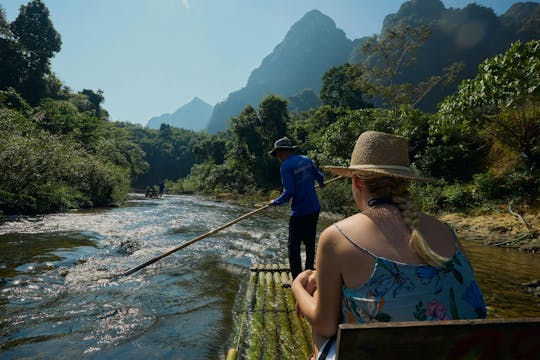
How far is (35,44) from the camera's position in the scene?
129ft

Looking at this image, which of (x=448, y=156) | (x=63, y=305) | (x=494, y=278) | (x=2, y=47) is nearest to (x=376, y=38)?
(x=448, y=156)

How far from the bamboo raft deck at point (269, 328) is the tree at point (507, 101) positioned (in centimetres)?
968

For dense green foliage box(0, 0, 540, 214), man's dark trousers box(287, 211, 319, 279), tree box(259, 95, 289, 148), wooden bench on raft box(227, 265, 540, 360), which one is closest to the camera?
wooden bench on raft box(227, 265, 540, 360)

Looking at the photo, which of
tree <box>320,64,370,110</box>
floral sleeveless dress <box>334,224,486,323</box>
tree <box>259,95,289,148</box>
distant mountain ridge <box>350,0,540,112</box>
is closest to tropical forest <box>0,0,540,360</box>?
floral sleeveless dress <box>334,224,486,323</box>

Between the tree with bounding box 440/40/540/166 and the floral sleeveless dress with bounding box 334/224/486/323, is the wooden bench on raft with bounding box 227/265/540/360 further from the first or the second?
the tree with bounding box 440/40/540/166

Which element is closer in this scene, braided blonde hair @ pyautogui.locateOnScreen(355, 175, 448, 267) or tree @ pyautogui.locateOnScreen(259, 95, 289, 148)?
braided blonde hair @ pyautogui.locateOnScreen(355, 175, 448, 267)

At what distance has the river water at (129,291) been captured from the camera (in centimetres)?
334

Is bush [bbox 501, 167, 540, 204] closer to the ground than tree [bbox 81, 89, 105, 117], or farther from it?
closer to the ground

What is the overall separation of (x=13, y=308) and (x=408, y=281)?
4.90 m

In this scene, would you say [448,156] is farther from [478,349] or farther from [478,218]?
[478,349]

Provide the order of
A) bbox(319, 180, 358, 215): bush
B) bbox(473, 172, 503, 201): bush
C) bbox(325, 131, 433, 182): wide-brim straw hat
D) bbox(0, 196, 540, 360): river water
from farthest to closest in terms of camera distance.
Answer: bbox(319, 180, 358, 215): bush → bbox(473, 172, 503, 201): bush → bbox(0, 196, 540, 360): river water → bbox(325, 131, 433, 182): wide-brim straw hat

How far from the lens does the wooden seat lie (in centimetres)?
95

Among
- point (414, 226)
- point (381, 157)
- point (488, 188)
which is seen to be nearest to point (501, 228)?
point (488, 188)

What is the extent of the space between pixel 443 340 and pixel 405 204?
563mm
